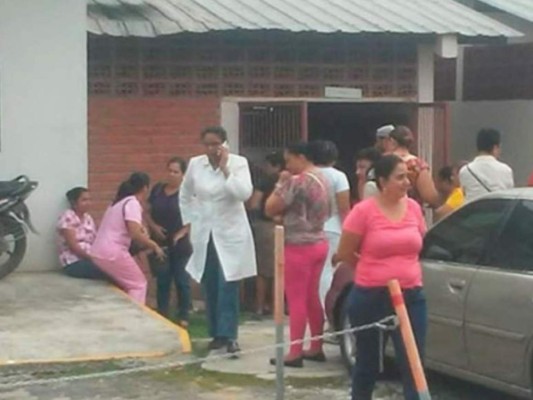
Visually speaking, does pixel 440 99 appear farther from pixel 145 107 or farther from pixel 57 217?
pixel 57 217

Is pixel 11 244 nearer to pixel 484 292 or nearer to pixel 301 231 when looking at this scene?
pixel 301 231

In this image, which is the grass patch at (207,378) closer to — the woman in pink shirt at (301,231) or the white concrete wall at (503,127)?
the woman in pink shirt at (301,231)

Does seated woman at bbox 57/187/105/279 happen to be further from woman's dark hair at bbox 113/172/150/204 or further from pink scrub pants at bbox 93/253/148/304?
woman's dark hair at bbox 113/172/150/204

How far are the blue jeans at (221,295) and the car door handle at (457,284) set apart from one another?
6.67ft

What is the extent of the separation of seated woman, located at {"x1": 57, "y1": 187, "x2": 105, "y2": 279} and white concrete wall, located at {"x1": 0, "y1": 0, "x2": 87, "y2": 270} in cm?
23

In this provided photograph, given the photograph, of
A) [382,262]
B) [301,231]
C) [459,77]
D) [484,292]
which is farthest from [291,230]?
[459,77]

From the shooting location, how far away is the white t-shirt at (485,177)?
1157cm

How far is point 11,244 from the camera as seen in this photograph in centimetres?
1276

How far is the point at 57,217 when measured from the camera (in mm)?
13430

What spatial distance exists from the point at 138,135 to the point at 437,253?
18.9ft

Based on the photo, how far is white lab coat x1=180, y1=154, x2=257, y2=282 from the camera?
34.2 feet

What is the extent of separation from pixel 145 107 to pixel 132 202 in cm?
204

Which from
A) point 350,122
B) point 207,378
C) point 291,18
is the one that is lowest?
point 207,378

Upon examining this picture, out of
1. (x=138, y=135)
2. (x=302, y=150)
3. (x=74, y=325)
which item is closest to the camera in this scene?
(x=302, y=150)
